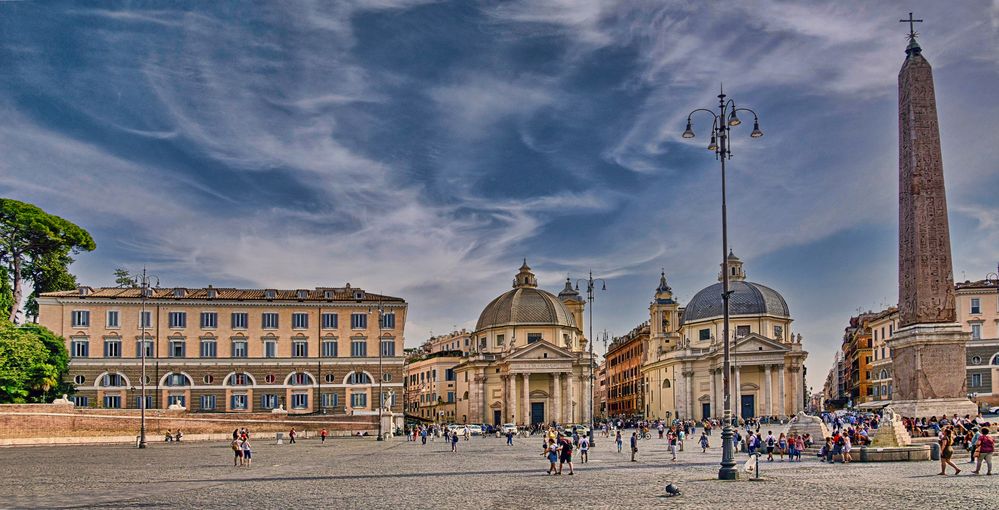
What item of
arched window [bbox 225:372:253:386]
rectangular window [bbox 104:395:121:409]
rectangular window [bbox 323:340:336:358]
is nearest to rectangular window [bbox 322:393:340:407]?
rectangular window [bbox 323:340:336:358]

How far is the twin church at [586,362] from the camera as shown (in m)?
87.6

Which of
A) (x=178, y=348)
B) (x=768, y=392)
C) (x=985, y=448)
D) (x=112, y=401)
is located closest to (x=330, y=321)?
(x=178, y=348)

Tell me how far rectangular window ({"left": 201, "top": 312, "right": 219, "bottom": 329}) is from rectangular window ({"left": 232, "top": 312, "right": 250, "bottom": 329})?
1.11 meters

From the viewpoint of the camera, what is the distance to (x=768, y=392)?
3457 inches

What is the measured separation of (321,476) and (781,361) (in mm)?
67067

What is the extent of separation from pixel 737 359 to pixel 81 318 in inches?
2083

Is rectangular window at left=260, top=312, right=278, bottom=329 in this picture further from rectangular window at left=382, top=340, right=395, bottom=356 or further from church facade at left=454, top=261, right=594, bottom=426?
church facade at left=454, top=261, right=594, bottom=426

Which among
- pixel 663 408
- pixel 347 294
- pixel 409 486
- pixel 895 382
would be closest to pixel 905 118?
pixel 895 382

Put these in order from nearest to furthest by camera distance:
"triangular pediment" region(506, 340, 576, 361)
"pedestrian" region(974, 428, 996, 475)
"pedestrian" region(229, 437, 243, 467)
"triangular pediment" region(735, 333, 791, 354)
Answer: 1. "pedestrian" region(974, 428, 996, 475)
2. "pedestrian" region(229, 437, 243, 467)
3. "triangular pediment" region(506, 340, 576, 361)
4. "triangular pediment" region(735, 333, 791, 354)

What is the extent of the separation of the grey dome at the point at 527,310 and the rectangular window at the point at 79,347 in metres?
38.3

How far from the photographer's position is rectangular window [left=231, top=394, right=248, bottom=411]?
→ 6769cm

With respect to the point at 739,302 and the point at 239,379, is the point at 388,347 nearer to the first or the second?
the point at 239,379

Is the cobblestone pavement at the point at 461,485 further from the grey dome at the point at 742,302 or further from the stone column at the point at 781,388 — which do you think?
the grey dome at the point at 742,302

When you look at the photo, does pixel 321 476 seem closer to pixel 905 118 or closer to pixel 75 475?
pixel 75 475
